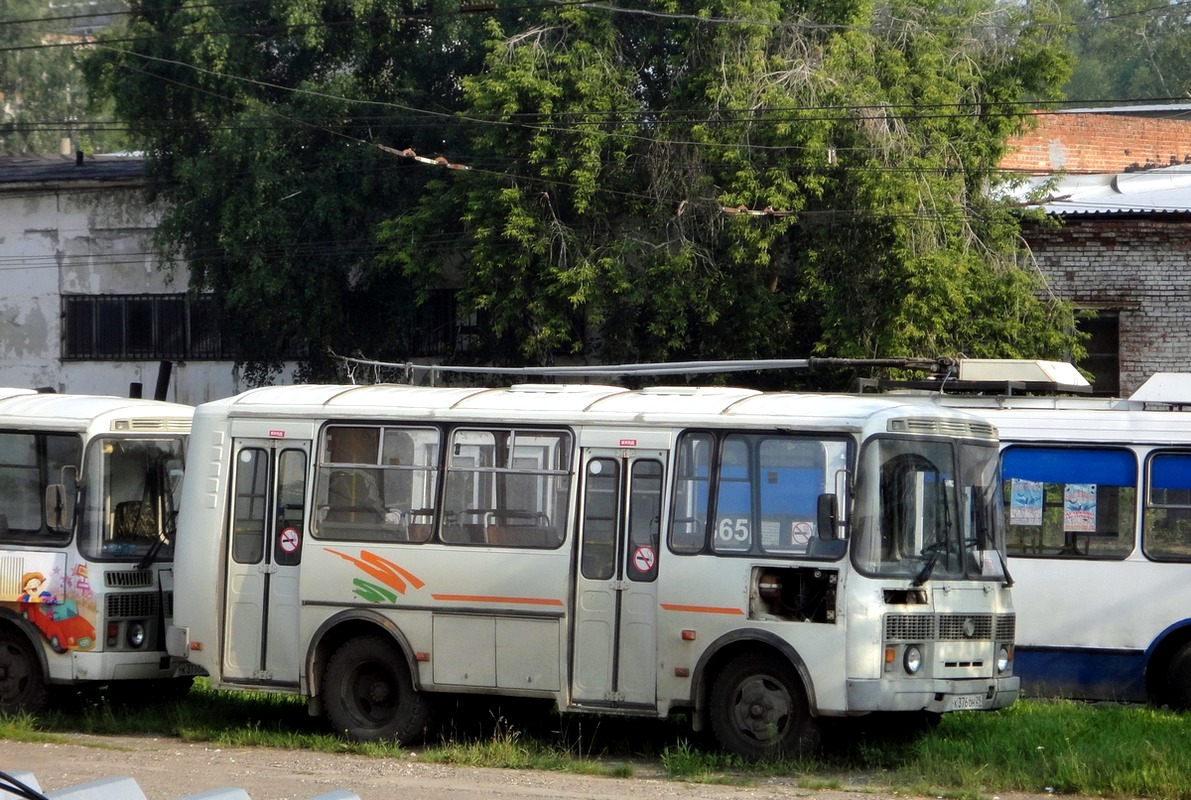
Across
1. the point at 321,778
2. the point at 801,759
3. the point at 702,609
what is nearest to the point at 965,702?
the point at 801,759

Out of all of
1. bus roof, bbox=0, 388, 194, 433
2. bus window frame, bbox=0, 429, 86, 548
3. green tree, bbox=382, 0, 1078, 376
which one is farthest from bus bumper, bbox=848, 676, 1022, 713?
green tree, bbox=382, 0, 1078, 376

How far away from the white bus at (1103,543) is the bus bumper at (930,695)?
2.64 meters

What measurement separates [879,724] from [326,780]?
4.17 meters

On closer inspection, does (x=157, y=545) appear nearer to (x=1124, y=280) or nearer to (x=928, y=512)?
(x=928, y=512)

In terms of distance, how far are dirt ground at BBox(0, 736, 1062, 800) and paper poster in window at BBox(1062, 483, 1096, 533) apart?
14.5 feet

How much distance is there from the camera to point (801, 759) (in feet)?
31.5

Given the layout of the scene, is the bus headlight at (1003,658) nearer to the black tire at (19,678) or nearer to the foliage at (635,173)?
the black tire at (19,678)

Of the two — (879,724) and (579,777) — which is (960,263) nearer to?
(879,724)

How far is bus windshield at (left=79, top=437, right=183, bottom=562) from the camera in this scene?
11.6 meters

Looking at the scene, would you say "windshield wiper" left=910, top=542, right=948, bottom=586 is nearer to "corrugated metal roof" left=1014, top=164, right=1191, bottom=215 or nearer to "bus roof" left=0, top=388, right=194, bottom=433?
"bus roof" left=0, top=388, right=194, bottom=433

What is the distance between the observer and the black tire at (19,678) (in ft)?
38.4

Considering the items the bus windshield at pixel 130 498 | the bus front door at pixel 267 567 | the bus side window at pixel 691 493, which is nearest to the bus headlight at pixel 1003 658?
the bus side window at pixel 691 493

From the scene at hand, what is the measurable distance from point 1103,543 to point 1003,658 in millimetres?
2961

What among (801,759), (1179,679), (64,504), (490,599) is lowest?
(801,759)
